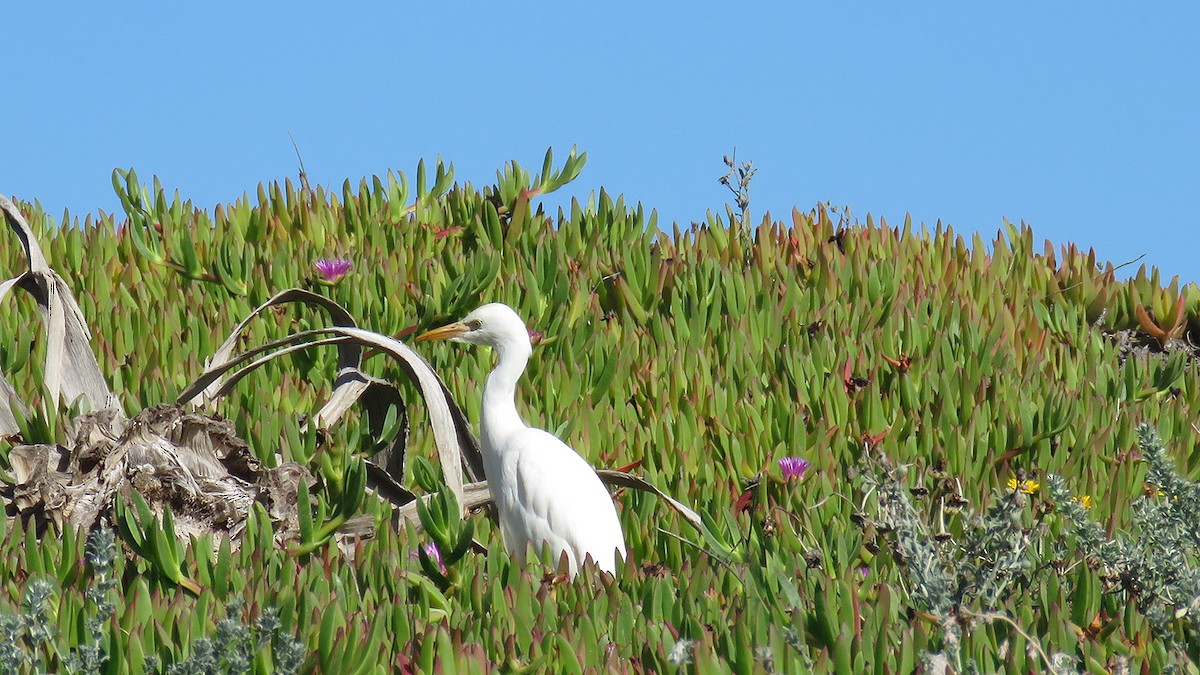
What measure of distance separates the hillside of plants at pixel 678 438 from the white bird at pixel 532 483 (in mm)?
154

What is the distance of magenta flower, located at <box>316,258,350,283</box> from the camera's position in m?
7.15

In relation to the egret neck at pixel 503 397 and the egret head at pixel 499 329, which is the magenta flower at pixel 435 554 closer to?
the egret neck at pixel 503 397

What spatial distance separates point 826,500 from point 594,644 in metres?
1.61

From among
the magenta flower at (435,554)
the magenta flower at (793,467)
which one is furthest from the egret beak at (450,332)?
the magenta flower at (793,467)

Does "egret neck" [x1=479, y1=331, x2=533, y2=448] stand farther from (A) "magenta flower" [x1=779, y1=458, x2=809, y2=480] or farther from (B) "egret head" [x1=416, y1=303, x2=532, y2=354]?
(A) "magenta flower" [x1=779, y1=458, x2=809, y2=480]

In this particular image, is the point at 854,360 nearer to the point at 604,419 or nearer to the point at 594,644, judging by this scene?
the point at 604,419

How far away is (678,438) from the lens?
17.9 feet

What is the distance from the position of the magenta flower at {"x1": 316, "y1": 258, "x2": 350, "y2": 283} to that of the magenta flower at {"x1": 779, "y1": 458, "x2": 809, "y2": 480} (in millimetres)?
2817

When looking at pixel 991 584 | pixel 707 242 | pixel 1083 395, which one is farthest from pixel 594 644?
pixel 707 242

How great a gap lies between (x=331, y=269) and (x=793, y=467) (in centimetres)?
290

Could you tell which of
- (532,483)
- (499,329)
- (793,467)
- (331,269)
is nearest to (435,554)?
(532,483)

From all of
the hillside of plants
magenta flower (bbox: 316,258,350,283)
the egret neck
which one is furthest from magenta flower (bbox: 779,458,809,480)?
magenta flower (bbox: 316,258,350,283)

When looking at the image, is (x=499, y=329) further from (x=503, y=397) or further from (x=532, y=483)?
(x=532, y=483)

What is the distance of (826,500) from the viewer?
485 cm
